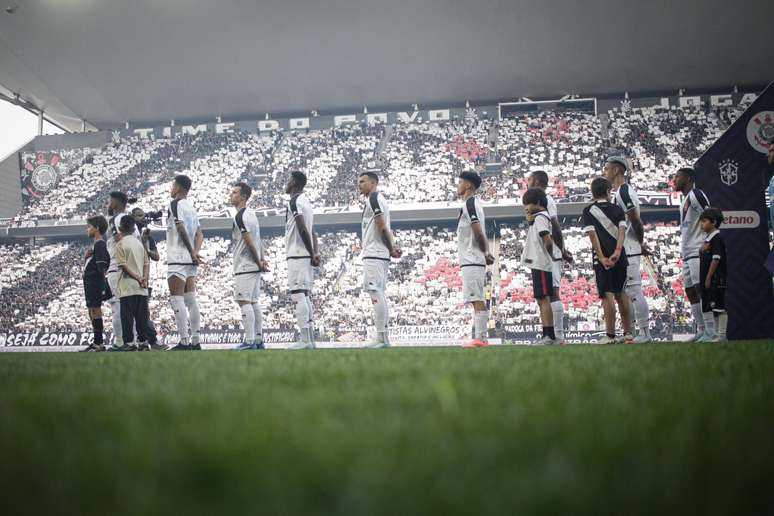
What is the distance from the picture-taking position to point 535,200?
23.3 feet

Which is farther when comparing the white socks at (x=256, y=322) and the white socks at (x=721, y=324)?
the white socks at (x=256, y=322)

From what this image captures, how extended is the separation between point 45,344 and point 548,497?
25408 mm

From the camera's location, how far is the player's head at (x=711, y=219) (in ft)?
22.4

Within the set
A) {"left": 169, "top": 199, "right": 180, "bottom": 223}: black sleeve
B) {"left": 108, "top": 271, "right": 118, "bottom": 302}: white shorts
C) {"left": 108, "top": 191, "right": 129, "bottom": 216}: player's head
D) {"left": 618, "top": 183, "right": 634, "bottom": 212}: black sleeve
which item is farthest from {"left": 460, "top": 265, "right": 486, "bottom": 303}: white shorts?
{"left": 108, "top": 271, "right": 118, "bottom": 302}: white shorts

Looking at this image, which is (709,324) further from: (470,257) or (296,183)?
(296,183)

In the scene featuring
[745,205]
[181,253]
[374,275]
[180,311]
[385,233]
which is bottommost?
[180,311]

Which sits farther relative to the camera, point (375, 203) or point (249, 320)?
point (249, 320)

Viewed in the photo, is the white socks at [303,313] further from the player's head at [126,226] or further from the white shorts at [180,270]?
the player's head at [126,226]

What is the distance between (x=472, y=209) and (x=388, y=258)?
124cm

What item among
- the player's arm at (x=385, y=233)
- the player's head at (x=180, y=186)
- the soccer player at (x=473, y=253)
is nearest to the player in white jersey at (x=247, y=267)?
the player's head at (x=180, y=186)

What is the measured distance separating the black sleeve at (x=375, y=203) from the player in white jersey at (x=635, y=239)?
2.61 metres

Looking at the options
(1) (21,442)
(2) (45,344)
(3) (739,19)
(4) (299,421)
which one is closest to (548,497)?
(4) (299,421)

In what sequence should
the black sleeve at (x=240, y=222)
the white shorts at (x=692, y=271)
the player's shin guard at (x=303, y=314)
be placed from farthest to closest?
the black sleeve at (x=240, y=222) → the player's shin guard at (x=303, y=314) → the white shorts at (x=692, y=271)

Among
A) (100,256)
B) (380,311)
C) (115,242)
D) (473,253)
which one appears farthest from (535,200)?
(115,242)
